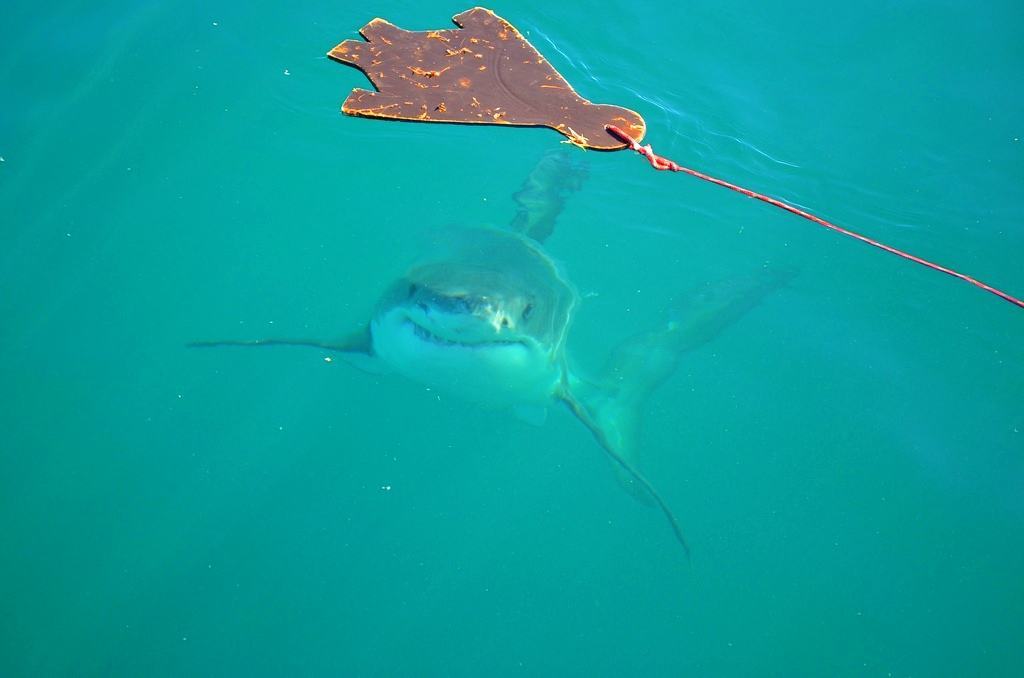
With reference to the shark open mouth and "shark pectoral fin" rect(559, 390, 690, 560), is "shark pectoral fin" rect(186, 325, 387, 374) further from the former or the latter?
"shark pectoral fin" rect(559, 390, 690, 560)

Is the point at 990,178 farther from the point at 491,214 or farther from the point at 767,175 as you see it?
the point at 491,214

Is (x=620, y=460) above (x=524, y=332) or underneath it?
underneath

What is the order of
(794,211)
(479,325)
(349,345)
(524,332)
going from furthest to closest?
(349,345)
(524,332)
(479,325)
(794,211)

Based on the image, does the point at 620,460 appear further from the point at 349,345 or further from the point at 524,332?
the point at 349,345

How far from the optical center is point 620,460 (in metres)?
4.16

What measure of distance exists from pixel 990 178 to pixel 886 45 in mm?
1710

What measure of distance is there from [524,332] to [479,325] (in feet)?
1.42

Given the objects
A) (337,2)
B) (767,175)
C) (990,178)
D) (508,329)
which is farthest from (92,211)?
(990,178)

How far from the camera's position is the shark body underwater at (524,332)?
3871mm

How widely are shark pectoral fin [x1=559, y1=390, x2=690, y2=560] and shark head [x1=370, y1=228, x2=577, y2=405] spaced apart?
18 cm

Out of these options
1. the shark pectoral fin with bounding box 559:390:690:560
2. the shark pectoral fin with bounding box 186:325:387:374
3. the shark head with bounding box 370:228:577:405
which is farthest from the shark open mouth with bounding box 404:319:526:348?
the shark pectoral fin with bounding box 559:390:690:560

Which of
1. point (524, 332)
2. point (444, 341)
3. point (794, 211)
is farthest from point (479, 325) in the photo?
point (794, 211)

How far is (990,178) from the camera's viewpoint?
18.5ft

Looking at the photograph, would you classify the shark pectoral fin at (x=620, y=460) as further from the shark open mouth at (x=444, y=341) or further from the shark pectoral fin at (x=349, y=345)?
the shark pectoral fin at (x=349, y=345)
